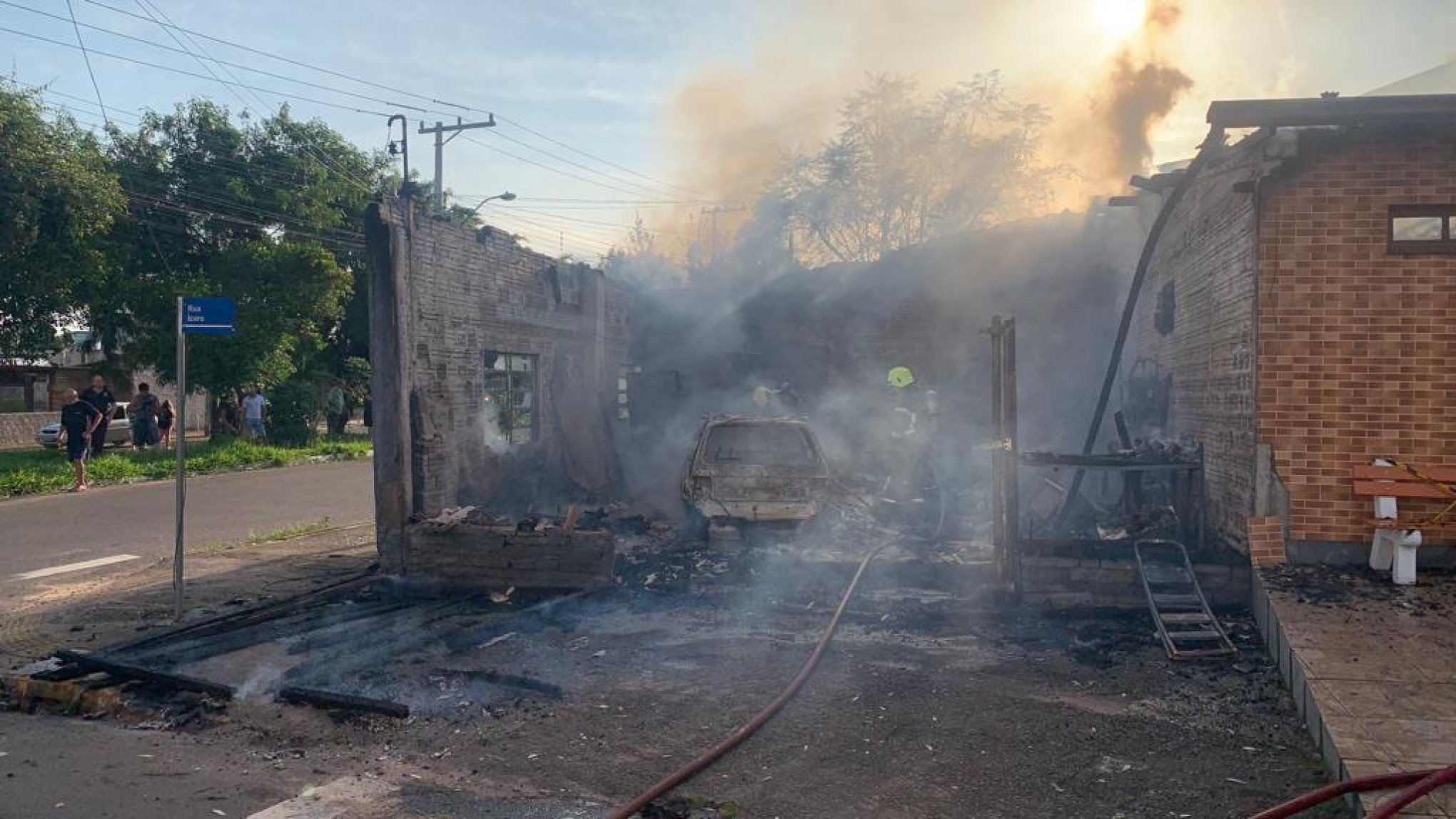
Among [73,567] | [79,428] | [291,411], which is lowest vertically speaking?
[73,567]

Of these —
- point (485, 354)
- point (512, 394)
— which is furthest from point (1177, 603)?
point (512, 394)

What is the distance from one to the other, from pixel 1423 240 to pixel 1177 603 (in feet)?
10.6

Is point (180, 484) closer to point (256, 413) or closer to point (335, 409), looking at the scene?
point (256, 413)

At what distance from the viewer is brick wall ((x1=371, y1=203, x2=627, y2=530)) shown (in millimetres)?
9586

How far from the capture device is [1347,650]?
17.1ft

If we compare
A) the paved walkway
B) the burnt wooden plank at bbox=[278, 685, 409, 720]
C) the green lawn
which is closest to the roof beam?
the paved walkway

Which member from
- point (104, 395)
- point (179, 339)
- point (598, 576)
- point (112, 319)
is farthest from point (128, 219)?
point (598, 576)

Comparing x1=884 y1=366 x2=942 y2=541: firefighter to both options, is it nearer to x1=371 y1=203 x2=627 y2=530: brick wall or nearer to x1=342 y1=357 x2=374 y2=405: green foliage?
x1=371 y1=203 x2=627 y2=530: brick wall

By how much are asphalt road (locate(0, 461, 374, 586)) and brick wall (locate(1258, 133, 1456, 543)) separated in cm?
1072

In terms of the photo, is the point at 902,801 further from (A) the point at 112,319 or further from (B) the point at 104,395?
(A) the point at 112,319

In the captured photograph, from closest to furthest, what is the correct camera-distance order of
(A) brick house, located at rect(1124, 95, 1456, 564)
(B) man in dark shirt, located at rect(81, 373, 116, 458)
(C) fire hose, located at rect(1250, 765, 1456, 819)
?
(C) fire hose, located at rect(1250, 765, 1456, 819) < (A) brick house, located at rect(1124, 95, 1456, 564) < (B) man in dark shirt, located at rect(81, 373, 116, 458)

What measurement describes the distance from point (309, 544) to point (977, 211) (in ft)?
87.8

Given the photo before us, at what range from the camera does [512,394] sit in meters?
12.1

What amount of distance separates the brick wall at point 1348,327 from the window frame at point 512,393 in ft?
26.7
